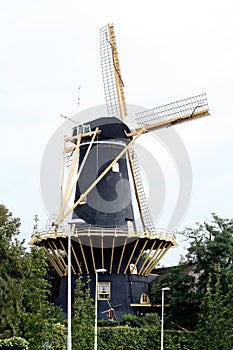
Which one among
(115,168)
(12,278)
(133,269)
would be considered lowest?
(12,278)

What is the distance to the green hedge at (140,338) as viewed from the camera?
132 ft

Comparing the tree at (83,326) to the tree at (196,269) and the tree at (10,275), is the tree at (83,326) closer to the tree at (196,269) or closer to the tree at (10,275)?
the tree at (10,275)

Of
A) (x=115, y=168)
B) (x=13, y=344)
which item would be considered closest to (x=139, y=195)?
(x=115, y=168)

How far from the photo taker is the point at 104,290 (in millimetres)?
45469

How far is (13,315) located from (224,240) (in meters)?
15.9

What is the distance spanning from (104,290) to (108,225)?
13.2ft

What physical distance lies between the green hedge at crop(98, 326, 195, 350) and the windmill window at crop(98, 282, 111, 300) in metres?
4.03

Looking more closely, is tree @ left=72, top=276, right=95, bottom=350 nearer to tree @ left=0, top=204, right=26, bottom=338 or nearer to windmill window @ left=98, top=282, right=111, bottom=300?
tree @ left=0, top=204, right=26, bottom=338

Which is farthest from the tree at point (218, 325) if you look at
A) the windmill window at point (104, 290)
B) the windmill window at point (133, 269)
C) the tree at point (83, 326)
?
the windmill window at point (133, 269)

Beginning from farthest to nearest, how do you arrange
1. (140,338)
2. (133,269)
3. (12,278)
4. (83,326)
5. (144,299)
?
1. (144,299)
2. (133,269)
3. (140,338)
4. (12,278)
5. (83,326)

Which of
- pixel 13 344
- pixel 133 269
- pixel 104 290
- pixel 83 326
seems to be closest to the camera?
pixel 13 344

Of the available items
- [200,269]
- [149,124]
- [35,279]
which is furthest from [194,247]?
[35,279]

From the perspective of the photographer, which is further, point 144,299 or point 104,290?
point 144,299

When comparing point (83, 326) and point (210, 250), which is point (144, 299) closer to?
point (210, 250)
